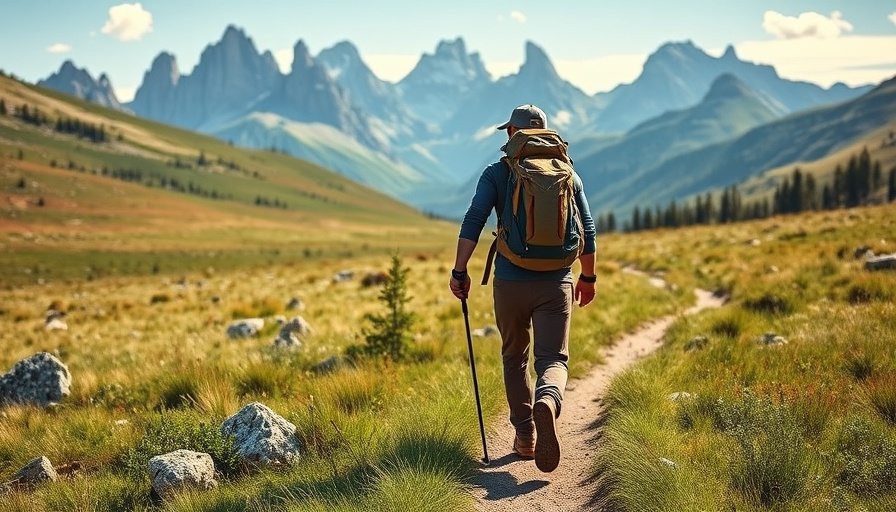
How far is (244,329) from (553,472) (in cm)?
1168

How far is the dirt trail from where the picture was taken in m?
5.37

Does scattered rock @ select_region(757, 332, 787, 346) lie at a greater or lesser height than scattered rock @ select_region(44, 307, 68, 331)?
greater

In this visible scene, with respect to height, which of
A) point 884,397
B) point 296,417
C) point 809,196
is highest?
point 809,196

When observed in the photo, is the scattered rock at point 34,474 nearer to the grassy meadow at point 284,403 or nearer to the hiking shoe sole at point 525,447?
the grassy meadow at point 284,403

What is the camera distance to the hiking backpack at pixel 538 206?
5.52m

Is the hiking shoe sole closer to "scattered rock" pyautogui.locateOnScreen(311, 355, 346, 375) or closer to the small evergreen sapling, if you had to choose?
"scattered rock" pyautogui.locateOnScreen(311, 355, 346, 375)

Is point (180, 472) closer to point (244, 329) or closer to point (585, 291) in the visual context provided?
point (585, 291)

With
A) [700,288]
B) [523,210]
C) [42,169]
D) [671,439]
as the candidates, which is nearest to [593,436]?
[671,439]

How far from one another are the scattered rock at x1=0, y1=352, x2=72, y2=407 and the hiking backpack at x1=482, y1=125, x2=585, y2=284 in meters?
8.02

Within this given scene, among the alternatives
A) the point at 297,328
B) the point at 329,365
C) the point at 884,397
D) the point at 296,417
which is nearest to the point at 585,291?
the point at 884,397

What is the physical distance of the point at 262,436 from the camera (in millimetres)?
6137

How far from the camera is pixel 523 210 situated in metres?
5.68

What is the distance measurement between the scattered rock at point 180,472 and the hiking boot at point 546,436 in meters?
3.19

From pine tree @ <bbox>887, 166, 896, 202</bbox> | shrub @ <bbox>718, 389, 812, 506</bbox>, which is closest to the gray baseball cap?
shrub @ <bbox>718, 389, 812, 506</bbox>
